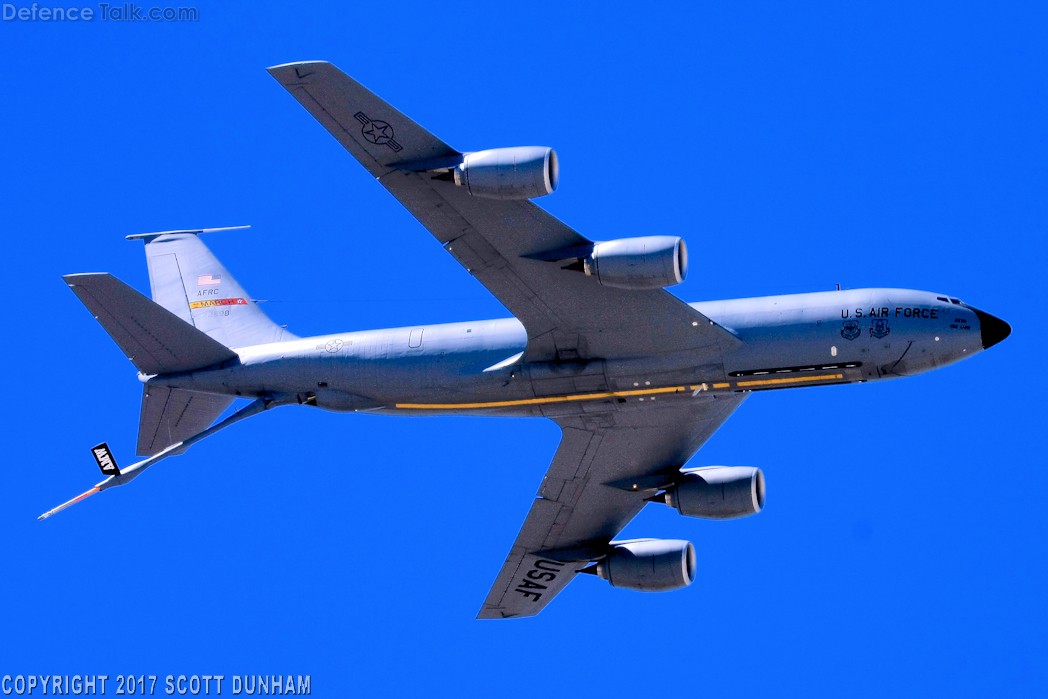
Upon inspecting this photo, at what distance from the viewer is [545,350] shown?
45.6 metres

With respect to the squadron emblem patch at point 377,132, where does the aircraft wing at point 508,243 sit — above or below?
below

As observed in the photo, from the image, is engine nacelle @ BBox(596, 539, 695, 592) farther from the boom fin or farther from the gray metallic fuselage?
the boom fin

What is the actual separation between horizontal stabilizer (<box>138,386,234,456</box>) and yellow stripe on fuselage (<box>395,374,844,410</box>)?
5599 mm

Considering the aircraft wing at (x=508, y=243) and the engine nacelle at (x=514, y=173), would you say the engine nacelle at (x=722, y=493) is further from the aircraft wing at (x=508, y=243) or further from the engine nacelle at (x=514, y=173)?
the engine nacelle at (x=514, y=173)

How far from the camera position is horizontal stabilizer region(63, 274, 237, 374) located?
4606 centimetres

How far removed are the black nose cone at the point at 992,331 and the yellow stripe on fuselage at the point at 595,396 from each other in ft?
11.7

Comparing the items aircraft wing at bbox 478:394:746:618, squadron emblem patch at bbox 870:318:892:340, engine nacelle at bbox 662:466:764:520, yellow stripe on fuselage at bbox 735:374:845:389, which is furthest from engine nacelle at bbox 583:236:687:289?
engine nacelle at bbox 662:466:764:520

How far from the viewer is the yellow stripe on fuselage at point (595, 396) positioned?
44.3 meters

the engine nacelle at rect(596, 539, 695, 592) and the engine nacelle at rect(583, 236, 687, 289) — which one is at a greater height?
the engine nacelle at rect(583, 236, 687, 289)

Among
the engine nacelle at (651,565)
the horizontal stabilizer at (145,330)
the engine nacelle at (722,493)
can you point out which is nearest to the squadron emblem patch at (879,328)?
the engine nacelle at (722,493)

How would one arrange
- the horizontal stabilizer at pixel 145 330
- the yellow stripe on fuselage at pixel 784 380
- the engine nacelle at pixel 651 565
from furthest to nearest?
1. the engine nacelle at pixel 651 565
2. the horizontal stabilizer at pixel 145 330
3. the yellow stripe on fuselage at pixel 784 380

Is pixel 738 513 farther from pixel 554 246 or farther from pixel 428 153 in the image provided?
pixel 428 153

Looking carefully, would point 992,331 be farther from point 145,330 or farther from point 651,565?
point 145,330

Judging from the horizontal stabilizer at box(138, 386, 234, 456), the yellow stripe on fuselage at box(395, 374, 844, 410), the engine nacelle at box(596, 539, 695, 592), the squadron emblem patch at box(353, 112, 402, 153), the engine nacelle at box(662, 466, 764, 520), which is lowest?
the engine nacelle at box(596, 539, 695, 592)
